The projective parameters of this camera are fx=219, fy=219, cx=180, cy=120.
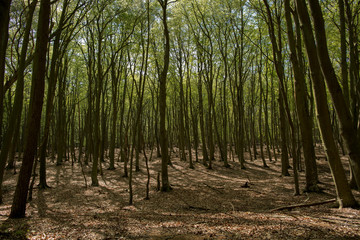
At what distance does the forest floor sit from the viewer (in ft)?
12.0

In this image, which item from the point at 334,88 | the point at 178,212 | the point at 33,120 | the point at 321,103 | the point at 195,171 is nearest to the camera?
the point at 334,88

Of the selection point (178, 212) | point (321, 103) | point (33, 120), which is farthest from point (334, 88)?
point (33, 120)

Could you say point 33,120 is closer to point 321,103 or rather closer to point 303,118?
point 321,103

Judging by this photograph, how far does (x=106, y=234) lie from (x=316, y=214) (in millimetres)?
4099

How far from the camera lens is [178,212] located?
6.13 m

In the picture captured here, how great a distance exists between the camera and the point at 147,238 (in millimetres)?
3789

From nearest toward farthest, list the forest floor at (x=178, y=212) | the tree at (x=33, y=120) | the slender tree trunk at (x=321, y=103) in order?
the forest floor at (x=178, y=212), the slender tree trunk at (x=321, y=103), the tree at (x=33, y=120)

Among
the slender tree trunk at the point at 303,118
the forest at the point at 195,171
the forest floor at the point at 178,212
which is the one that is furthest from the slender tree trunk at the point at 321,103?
the slender tree trunk at the point at 303,118

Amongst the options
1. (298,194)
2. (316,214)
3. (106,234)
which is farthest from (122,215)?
(298,194)

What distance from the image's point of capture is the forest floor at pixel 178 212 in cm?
366

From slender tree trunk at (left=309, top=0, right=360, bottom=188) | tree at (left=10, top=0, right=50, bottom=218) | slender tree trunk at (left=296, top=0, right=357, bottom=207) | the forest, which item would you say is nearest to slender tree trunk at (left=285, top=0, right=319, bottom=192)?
the forest

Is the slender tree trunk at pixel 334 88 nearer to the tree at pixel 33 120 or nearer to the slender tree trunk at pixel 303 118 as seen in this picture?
the slender tree trunk at pixel 303 118

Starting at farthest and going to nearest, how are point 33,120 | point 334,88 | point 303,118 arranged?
point 303,118, point 33,120, point 334,88

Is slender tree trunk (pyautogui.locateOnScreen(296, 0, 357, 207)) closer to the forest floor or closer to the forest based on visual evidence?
the forest
